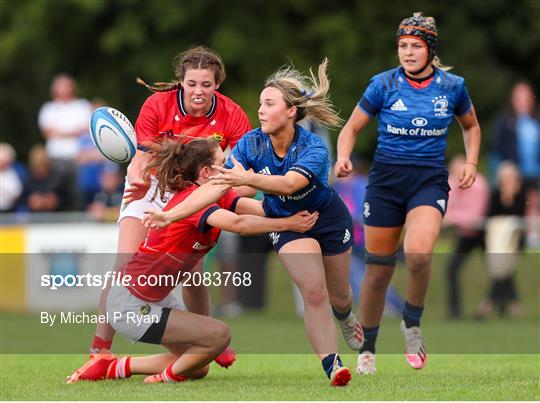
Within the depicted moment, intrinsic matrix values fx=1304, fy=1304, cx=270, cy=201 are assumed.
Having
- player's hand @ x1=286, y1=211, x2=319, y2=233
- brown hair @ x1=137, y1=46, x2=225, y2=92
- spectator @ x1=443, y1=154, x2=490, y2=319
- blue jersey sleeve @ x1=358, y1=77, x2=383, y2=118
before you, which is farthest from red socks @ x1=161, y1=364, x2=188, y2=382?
spectator @ x1=443, y1=154, x2=490, y2=319

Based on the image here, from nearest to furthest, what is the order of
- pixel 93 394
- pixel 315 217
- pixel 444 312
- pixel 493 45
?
pixel 93 394 → pixel 315 217 → pixel 444 312 → pixel 493 45

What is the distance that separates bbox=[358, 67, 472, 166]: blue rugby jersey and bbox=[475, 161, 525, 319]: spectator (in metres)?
6.42

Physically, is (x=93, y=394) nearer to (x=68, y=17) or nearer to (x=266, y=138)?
(x=266, y=138)

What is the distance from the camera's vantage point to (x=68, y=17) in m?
26.7

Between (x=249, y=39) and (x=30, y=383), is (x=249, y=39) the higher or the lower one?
the higher one

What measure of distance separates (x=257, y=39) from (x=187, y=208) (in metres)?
19.2

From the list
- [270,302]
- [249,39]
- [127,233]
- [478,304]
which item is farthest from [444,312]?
[249,39]

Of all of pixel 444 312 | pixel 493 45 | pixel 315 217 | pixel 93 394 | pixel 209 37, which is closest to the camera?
pixel 93 394

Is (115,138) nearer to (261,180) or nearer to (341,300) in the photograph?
(261,180)

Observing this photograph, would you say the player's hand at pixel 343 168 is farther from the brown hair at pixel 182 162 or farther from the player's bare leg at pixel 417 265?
the brown hair at pixel 182 162

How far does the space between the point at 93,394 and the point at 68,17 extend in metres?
20.2

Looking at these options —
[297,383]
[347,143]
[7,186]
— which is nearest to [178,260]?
[297,383]

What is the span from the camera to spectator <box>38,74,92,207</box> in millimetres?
16359

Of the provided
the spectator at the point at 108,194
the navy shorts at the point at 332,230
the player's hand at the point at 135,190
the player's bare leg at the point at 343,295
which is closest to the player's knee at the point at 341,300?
the player's bare leg at the point at 343,295
